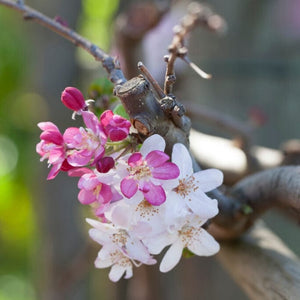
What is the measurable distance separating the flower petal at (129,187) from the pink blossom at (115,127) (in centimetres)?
4

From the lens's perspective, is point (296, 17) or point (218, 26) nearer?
point (218, 26)

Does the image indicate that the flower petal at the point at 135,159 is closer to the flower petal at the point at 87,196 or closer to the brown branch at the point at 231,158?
the flower petal at the point at 87,196

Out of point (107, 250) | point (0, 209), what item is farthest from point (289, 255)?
point (0, 209)

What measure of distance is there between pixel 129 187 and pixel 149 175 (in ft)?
0.07

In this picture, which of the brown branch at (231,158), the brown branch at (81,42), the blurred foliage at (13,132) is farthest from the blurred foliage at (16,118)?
the brown branch at (81,42)

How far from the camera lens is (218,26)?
885 mm

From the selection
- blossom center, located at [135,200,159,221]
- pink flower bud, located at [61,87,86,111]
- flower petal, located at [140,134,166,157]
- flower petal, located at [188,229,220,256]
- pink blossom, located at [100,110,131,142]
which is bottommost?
flower petal, located at [188,229,220,256]

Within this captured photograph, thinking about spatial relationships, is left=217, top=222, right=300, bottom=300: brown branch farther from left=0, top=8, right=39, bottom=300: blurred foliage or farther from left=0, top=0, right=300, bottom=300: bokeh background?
left=0, top=8, right=39, bottom=300: blurred foliage

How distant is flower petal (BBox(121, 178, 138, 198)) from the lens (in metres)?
0.43

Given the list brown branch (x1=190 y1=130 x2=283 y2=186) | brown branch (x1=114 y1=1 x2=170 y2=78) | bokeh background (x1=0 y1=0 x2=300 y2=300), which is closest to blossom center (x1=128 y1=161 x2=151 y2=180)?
brown branch (x1=190 y1=130 x2=283 y2=186)

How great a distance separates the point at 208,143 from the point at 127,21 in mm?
331

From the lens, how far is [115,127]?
43cm

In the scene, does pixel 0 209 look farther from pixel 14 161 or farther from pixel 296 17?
pixel 296 17

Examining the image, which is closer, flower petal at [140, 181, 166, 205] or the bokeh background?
flower petal at [140, 181, 166, 205]
